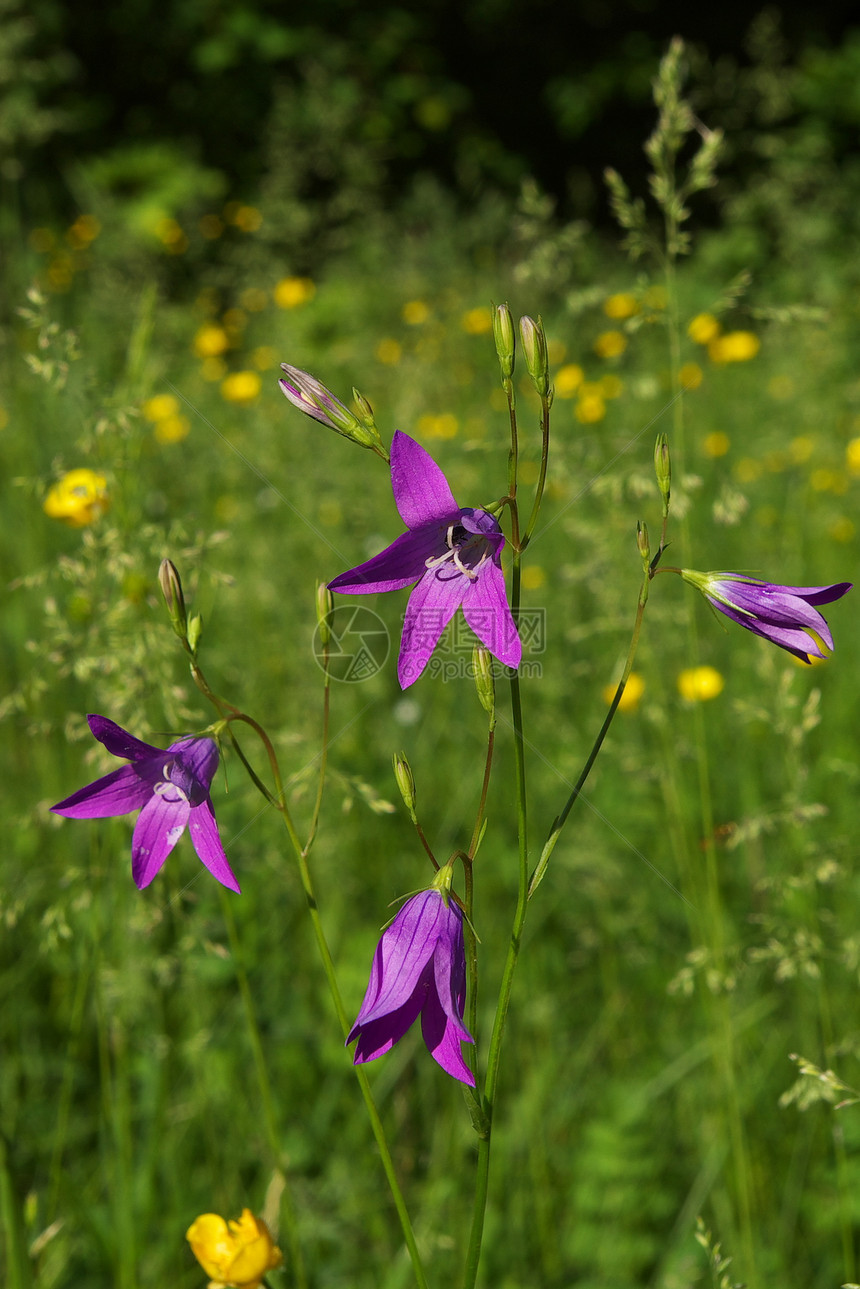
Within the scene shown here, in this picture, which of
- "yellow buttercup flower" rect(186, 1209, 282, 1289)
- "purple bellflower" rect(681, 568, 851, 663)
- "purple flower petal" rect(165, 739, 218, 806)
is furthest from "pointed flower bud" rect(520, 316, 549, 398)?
"yellow buttercup flower" rect(186, 1209, 282, 1289)

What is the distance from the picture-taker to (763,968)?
7.59ft

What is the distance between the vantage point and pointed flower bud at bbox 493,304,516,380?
35.1 inches

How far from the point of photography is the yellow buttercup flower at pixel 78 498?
66.8 inches

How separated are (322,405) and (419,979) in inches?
21.2

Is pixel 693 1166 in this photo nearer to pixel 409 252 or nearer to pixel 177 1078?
pixel 177 1078

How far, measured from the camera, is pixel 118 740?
35.1 inches

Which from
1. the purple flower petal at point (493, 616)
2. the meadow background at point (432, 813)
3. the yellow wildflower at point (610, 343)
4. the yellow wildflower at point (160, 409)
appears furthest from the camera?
the yellow wildflower at point (610, 343)

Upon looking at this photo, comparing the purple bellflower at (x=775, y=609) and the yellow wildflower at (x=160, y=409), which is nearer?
the purple bellflower at (x=775, y=609)

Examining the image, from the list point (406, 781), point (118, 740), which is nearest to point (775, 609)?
point (406, 781)

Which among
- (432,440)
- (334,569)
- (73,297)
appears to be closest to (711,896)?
(334,569)

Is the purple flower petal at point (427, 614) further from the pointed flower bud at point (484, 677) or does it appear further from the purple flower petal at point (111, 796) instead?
the purple flower petal at point (111, 796)

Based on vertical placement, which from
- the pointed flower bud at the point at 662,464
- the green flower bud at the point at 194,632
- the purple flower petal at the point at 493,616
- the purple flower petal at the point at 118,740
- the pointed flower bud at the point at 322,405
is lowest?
the purple flower petal at the point at 118,740

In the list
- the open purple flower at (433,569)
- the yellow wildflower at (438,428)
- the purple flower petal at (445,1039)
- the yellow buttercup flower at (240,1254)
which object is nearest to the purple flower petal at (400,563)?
the open purple flower at (433,569)

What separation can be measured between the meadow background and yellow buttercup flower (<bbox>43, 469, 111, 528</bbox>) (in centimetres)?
3
